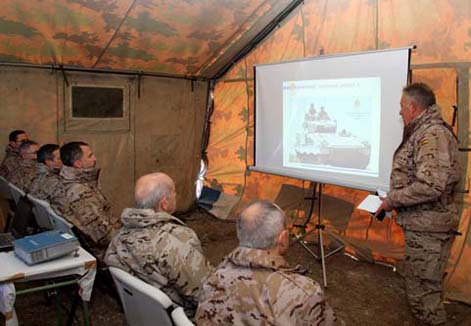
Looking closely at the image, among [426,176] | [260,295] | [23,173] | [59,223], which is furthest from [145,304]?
[23,173]

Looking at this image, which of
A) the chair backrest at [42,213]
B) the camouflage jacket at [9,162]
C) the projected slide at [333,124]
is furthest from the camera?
the camouflage jacket at [9,162]

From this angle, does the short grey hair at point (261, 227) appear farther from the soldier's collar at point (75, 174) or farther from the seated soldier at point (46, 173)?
the seated soldier at point (46, 173)

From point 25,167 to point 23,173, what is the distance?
0.18 ft

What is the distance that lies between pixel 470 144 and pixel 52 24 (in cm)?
355

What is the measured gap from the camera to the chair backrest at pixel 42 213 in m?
2.79

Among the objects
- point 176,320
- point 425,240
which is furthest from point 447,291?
point 176,320

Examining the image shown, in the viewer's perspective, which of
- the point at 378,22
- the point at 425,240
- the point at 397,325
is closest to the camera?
the point at 425,240

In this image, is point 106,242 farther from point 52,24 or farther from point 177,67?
point 177,67

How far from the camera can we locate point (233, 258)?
4.70 ft

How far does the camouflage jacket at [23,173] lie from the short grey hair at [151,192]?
225cm

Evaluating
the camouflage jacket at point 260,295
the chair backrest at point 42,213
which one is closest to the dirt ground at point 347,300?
the chair backrest at point 42,213

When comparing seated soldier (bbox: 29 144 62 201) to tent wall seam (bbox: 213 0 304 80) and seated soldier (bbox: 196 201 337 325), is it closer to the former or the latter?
seated soldier (bbox: 196 201 337 325)

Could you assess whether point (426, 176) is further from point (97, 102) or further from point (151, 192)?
point (97, 102)

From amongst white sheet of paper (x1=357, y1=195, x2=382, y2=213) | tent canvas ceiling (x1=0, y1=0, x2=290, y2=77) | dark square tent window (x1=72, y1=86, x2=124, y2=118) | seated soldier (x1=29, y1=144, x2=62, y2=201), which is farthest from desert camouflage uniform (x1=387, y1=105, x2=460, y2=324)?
dark square tent window (x1=72, y1=86, x2=124, y2=118)
